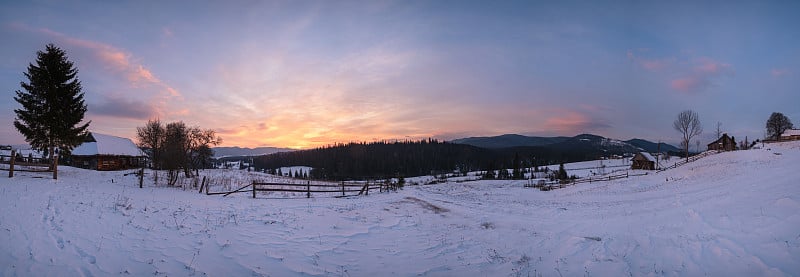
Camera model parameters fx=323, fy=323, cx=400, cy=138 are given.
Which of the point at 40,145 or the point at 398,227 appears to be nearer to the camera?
the point at 398,227

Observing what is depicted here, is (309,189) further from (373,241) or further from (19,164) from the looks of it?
(19,164)

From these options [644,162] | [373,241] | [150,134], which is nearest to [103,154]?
[150,134]

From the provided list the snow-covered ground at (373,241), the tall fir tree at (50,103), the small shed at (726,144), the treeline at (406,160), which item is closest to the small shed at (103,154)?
the tall fir tree at (50,103)

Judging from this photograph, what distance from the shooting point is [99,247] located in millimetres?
8438

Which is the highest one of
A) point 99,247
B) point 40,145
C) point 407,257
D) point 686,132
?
point 686,132

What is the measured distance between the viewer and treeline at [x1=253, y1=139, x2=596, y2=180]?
14150 cm

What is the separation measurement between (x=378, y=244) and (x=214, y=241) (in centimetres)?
516

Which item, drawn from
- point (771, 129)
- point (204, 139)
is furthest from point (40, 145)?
A: point (771, 129)

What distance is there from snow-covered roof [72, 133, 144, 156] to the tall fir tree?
20.5 meters

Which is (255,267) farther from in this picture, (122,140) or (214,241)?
(122,140)

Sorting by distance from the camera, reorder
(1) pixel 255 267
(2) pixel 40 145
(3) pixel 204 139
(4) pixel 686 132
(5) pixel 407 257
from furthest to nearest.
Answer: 1. (4) pixel 686 132
2. (3) pixel 204 139
3. (2) pixel 40 145
4. (5) pixel 407 257
5. (1) pixel 255 267

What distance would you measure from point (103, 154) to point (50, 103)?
25.7 m

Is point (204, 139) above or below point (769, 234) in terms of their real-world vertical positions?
above

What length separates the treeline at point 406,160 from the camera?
5571 inches
